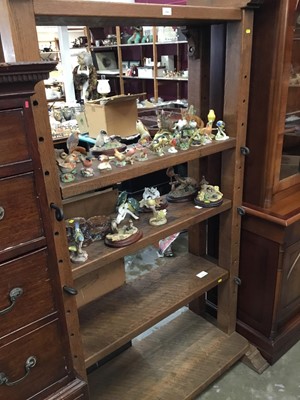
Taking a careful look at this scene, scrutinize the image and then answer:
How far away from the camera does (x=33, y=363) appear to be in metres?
0.97

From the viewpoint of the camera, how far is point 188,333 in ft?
6.13

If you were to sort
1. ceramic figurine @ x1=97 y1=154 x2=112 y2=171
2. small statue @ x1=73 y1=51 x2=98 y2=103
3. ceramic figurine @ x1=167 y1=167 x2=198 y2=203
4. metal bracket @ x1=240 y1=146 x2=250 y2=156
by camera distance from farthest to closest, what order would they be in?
small statue @ x1=73 y1=51 x2=98 y2=103 → ceramic figurine @ x1=167 y1=167 x2=198 y2=203 → metal bracket @ x1=240 y1=146 x2=250 y2=156 → ceramic figurine @ x1=97 y1=154 x2=112 y2=171

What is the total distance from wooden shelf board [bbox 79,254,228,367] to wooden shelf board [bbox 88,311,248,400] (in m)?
0.34

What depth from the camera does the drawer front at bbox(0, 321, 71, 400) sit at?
0.92 meters

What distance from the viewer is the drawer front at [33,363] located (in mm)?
921

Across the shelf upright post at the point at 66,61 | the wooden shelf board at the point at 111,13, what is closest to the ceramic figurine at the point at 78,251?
the wooden shelf board at the point at 111,13

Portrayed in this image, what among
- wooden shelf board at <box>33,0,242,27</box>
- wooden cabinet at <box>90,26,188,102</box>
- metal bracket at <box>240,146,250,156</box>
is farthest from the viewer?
wooden cabinet at <box>90,26,188,102</box>

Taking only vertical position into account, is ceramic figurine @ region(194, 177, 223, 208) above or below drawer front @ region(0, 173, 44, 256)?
below

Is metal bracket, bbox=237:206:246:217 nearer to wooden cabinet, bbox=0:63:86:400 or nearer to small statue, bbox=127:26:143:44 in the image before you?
wooden cabinet, bbox=0:63:86:400

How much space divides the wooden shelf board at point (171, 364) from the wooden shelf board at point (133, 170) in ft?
3.17

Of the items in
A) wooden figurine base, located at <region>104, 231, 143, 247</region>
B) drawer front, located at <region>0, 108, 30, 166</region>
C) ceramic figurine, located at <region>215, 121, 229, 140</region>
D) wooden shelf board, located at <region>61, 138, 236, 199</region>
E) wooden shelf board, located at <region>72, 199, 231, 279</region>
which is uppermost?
drawer front, located at <region>0, 108, 30, 166</region>

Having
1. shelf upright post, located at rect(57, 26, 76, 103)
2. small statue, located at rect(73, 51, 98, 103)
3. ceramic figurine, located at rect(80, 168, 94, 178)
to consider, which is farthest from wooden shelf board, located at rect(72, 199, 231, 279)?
shelf upright post, located at rect(57, 26, 76, 103)

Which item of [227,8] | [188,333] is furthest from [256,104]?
[188,333]

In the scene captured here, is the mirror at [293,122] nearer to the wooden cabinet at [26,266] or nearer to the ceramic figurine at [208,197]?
the ceramic figurine at [208,197]
